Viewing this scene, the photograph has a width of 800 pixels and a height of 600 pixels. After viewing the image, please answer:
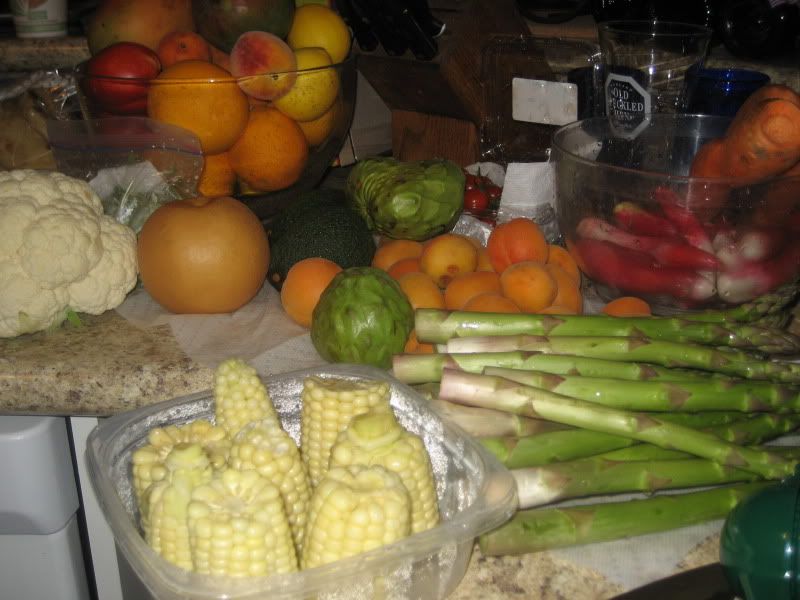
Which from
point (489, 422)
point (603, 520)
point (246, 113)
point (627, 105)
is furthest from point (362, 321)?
point (627, 105)

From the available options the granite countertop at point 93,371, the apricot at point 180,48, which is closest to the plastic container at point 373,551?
the granite countertop at point 93,371

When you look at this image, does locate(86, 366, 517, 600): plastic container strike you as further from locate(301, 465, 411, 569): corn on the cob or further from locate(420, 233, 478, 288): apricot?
locate(420, 233, 478, 288): apricot

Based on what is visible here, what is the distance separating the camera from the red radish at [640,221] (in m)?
0.87

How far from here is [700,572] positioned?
1.76ft

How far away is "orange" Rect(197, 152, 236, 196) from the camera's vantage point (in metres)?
1.13

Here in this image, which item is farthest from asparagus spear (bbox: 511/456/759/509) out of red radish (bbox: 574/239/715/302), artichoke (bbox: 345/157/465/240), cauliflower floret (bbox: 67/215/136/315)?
cauliflower floret (bbox: 67/215/136/315)

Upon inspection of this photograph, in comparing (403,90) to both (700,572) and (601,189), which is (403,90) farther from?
(700,572)

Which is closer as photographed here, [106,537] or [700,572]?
[700,572]

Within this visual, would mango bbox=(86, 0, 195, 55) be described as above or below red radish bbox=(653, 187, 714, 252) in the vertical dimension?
above

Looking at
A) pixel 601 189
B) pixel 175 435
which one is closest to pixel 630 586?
pixel 175 435

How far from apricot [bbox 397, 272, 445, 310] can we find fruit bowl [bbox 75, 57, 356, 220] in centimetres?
34

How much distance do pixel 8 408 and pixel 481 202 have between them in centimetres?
82

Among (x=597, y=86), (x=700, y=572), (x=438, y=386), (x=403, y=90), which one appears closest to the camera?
(x=700, y=572)

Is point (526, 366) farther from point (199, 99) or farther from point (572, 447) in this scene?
point (199, 99)
